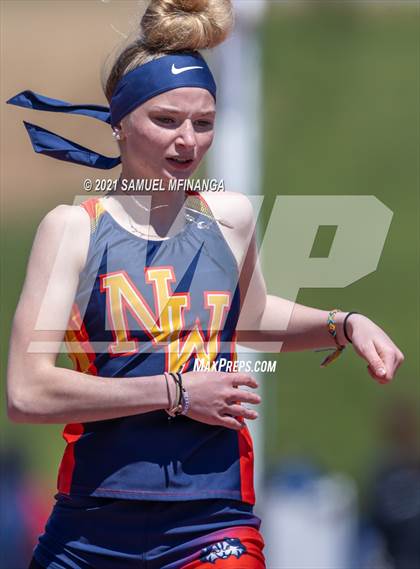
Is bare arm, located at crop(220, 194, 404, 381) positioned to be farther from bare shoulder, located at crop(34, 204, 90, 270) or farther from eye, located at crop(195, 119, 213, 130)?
bare shoulder, located at crop(34, 204, 90, 270)

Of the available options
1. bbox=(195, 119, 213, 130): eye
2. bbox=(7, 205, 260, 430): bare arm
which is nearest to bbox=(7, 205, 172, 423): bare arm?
bbox=(7, 205, 260, 430): bare arm

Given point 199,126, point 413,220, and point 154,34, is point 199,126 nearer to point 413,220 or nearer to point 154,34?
point 154,34

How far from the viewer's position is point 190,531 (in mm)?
2375

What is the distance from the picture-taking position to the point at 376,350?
246cm

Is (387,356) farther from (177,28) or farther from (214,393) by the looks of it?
(177,28)

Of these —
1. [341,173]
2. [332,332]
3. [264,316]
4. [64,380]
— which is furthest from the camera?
[341,173]

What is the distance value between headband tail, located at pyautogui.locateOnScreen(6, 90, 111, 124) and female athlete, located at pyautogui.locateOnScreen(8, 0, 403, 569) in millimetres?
149

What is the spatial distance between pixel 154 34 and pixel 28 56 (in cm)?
977

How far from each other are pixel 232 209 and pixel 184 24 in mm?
462

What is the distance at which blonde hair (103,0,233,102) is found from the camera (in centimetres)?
252

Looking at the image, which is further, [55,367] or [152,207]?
[152,207]

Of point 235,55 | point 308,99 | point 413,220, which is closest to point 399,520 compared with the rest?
point 235,55

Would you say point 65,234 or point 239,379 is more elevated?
point 65,234

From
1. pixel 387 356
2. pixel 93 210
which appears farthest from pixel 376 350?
pixel 93 210
